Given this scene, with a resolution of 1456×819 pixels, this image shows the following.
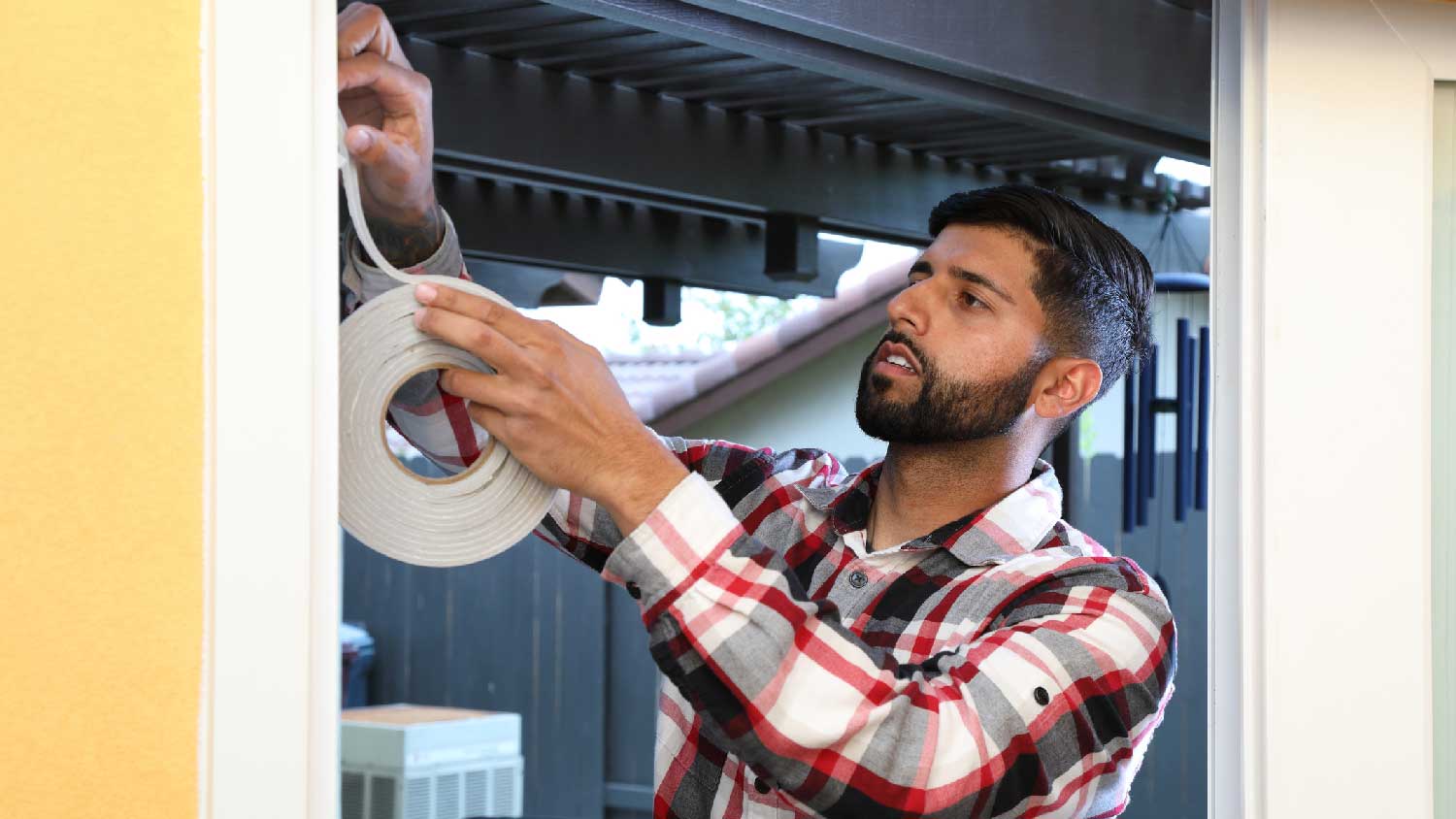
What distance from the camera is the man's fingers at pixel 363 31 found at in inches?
56.7

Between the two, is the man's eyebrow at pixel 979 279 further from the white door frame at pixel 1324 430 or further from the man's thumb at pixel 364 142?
the man's thumb at pixel 364 142

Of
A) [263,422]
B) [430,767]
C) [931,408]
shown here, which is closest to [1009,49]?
[931,408]

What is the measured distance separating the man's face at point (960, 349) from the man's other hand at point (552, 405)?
2.49 feet

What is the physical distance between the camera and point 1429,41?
4.82ft

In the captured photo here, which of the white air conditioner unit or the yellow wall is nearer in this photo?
the yellow wall

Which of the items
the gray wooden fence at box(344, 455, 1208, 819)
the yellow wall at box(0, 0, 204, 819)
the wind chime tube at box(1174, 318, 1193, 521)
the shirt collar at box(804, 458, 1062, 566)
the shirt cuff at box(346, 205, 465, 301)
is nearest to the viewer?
the yellow wall at box(0, 0, 204, 819)

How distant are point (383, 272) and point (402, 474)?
209 mm

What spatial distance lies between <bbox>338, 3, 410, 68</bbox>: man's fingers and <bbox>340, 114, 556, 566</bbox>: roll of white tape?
0.10m

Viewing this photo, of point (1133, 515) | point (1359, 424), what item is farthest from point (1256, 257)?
point (1133, 515)

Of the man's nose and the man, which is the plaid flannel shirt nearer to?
the man

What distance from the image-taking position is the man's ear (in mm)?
2326

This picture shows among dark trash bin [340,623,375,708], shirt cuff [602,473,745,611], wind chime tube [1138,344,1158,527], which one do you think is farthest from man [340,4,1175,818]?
dark trash bin [340,623,375,708]

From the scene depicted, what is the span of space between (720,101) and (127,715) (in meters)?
3.03

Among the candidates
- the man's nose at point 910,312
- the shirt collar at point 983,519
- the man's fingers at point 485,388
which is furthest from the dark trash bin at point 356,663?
the man's fingers at point 485,388
